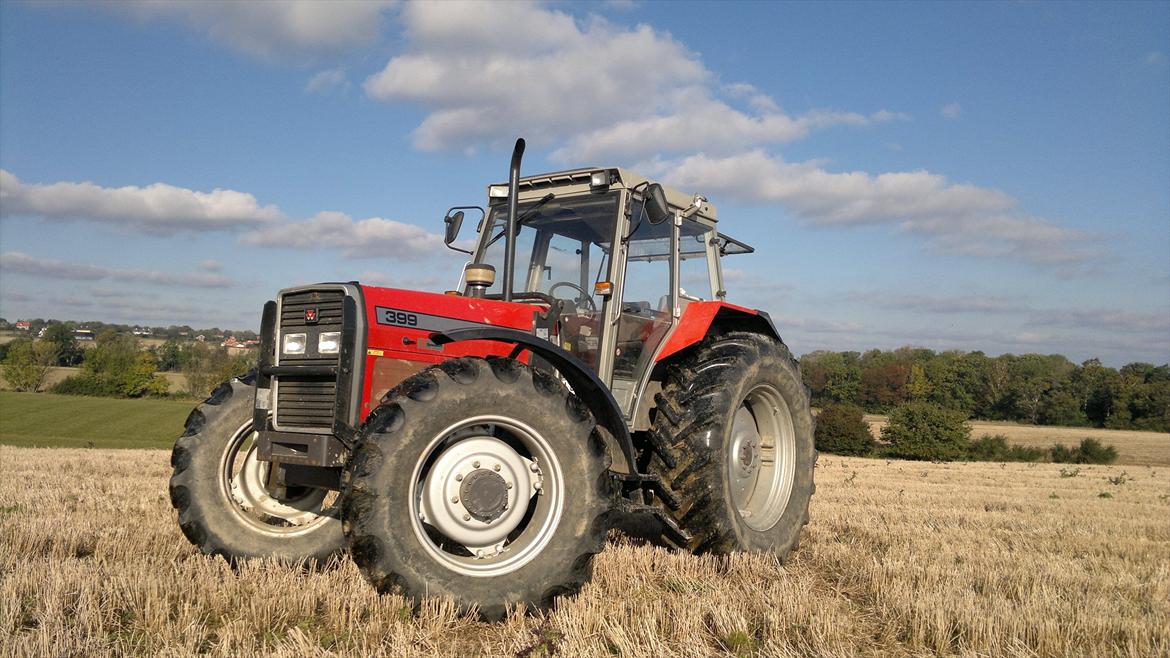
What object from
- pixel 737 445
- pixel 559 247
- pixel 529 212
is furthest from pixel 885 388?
pixel 529 212

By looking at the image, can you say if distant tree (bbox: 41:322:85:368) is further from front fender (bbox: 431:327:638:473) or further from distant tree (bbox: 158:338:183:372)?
front fender (bbox: 431:327:638:473)

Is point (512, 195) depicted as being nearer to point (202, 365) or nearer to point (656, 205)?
point (656, 205)

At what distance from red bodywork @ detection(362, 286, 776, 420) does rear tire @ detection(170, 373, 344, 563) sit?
45.0 inches

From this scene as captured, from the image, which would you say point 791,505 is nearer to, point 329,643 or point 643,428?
point 643,428

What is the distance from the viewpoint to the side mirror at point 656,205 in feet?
17.0

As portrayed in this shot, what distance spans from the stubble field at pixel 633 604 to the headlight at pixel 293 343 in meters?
1.17

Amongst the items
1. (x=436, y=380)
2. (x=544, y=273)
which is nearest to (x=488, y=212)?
(x=544, y=273)

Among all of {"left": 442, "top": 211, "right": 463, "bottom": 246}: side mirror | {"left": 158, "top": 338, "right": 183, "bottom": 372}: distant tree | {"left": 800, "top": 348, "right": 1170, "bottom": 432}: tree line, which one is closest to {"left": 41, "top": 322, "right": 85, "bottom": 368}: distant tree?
{"left": 158, "top": 338, "right": 183, "bottom": 372}: distant tree

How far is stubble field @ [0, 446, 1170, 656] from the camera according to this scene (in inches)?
131

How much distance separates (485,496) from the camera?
3934 mm

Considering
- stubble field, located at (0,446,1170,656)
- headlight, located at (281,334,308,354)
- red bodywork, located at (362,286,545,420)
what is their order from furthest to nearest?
1. headlight, located at (281,334,308,354)
2. red bodywork, located at (362,286,545,420)
3. stubble field, located at (0,446,1170,656)

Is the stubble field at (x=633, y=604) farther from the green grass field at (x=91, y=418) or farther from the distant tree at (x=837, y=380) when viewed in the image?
the distant tree at (x=837, y=380)

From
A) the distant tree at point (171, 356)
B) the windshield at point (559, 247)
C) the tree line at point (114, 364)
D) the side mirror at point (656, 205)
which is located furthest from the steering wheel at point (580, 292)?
the distant tree at point (171, 356)

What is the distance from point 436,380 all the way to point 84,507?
506 centimetres
